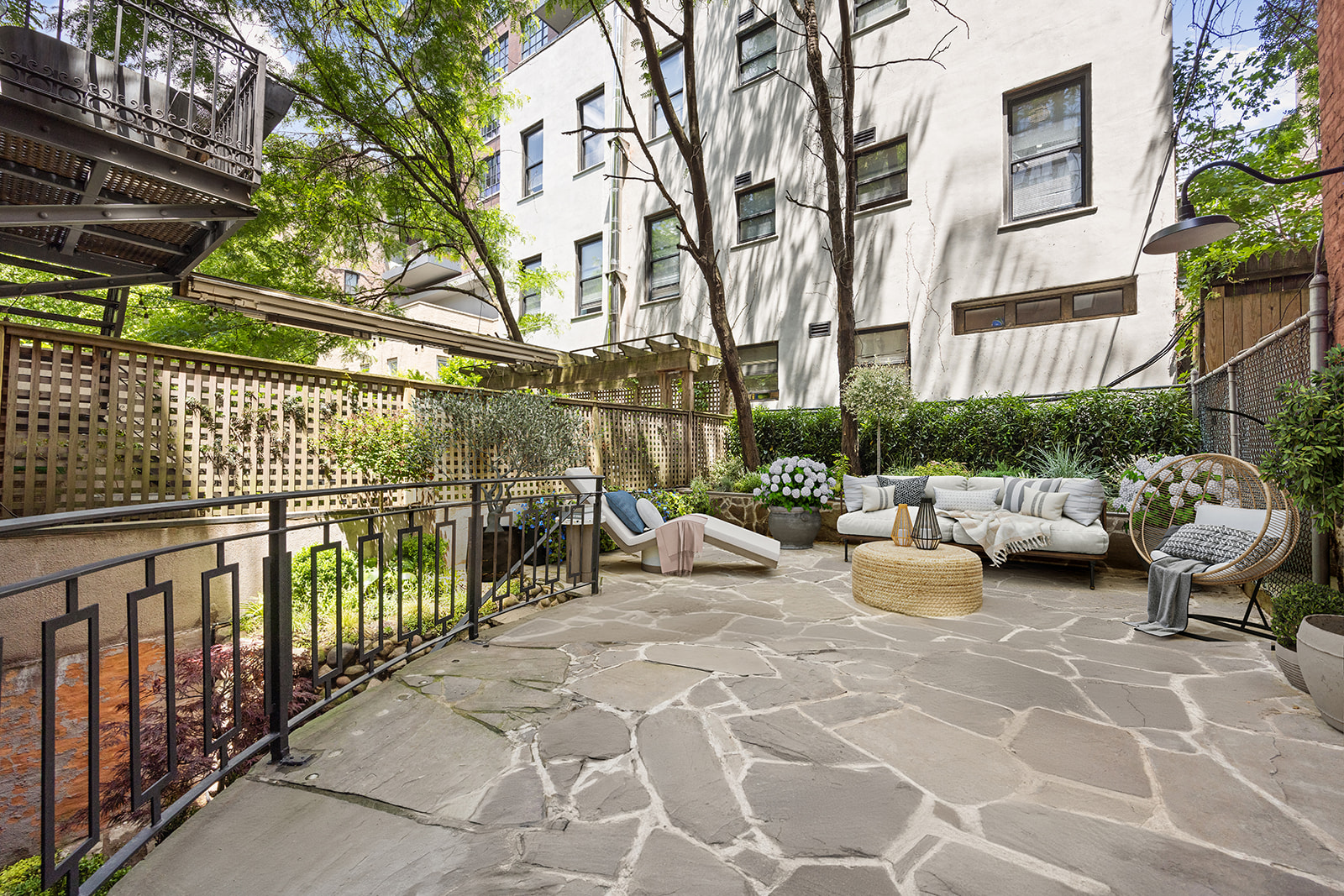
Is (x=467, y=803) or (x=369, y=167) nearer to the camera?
(x=467, y=803)

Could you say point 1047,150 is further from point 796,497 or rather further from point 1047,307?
point 796,497

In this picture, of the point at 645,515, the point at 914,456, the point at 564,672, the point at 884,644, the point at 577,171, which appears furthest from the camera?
the point at 577,171

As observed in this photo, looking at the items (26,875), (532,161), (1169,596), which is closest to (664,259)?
(532,161)

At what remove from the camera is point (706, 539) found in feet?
19.3

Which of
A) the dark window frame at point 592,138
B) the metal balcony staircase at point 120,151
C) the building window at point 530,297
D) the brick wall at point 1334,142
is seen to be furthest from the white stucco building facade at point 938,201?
the metal balcony staircase at point 120,151

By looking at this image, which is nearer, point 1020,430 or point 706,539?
point 706,539

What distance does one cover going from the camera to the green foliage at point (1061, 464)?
6668 millimetres

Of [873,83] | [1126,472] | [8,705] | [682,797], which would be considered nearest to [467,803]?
[682,797]

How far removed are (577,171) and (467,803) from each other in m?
14.3

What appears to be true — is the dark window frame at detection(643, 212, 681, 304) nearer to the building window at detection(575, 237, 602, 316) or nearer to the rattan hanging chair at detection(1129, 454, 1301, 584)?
the building window at detection(575, 237, 602, 316)

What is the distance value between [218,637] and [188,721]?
1.27 m

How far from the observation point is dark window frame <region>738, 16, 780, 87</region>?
35.8 feet

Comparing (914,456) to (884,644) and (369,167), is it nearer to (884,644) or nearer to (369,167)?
(884,644)

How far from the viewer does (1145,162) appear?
7551mm
